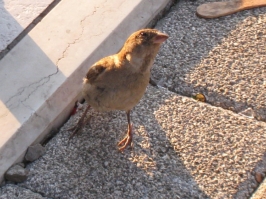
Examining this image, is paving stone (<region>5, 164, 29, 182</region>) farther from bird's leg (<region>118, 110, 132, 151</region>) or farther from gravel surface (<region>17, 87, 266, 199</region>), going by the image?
bird's leg (<region>118, 110, 132, 151</region>)

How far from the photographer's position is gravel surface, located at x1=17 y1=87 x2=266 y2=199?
3.58 m

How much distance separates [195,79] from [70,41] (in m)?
1.06

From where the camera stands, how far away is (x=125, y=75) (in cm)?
361

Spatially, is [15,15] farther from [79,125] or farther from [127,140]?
[127,140]

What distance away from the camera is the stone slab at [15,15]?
4.46m

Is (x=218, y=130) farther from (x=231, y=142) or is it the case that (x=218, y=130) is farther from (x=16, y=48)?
(x=16, y=48)

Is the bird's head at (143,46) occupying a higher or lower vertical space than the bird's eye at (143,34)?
lower

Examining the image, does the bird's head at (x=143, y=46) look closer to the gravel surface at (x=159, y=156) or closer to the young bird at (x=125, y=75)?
the young bird at (x=125, y=75)

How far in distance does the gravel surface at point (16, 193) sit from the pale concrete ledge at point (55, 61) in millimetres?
101

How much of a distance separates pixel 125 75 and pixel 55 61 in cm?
84

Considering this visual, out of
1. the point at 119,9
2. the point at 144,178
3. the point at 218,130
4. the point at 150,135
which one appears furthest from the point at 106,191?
the point at 119,9

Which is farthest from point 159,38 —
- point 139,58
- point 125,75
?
point 125,75

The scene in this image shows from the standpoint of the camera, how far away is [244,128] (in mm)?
3949

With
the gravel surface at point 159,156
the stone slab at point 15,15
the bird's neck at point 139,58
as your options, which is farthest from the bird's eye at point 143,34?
the stone slab at point 15,15
